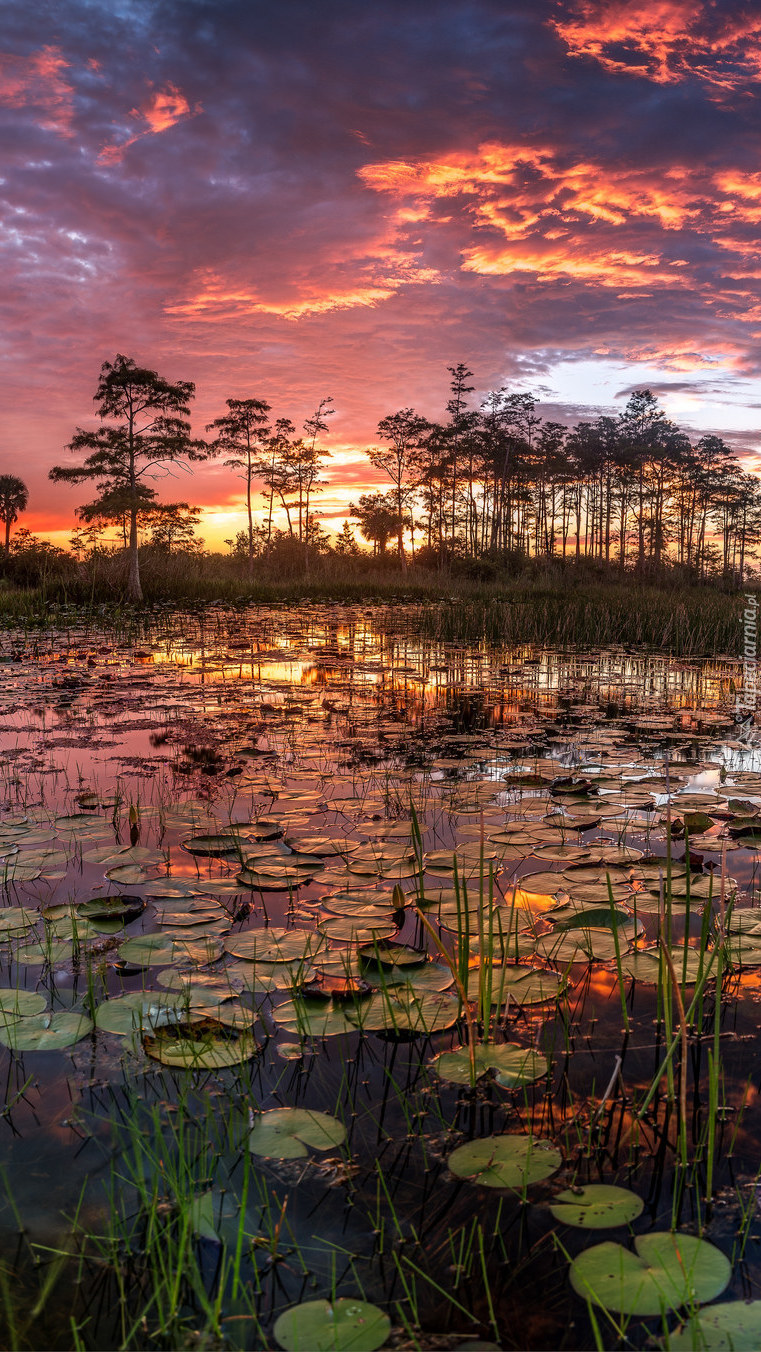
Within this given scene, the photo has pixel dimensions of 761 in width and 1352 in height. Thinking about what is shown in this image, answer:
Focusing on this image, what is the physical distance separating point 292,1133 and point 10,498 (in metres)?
67.4

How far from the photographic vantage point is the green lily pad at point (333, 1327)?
42.9 inches

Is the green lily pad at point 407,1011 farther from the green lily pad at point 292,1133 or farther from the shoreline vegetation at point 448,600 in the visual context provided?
the shoreline vegetation at point 448,600

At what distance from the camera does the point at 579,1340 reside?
3.73 ft

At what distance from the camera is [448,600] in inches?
890

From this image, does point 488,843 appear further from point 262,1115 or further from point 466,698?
point 466,698

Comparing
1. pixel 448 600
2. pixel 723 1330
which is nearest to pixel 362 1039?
pixel 723 1330

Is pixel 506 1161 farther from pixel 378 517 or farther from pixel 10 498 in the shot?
pixel 10 498

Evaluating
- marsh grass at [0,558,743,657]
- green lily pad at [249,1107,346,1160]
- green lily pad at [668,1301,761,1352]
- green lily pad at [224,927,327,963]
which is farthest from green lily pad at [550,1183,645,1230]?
marsh grass at [0,558,743,657]

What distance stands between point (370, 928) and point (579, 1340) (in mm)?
1385

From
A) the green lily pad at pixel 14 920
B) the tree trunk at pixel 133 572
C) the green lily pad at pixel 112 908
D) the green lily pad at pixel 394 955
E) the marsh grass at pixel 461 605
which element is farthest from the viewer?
the tree trunk at pixel 133 572

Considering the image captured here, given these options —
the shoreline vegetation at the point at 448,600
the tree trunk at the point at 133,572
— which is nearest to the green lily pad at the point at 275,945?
the shoreline vegetation at the point at 448,600

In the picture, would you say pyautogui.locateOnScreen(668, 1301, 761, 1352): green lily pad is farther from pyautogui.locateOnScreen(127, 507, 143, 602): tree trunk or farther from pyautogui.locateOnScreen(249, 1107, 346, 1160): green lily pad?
pyautogui.locateOnScreen(127, 507, 143, 602): tree trunk

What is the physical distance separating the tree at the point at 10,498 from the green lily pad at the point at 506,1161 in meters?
65.8

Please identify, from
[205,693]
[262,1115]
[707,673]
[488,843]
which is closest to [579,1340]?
[262,1115]
